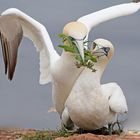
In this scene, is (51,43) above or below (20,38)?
below

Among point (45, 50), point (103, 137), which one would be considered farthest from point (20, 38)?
point (103, 137)

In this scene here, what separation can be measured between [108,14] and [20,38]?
2011 millimetres

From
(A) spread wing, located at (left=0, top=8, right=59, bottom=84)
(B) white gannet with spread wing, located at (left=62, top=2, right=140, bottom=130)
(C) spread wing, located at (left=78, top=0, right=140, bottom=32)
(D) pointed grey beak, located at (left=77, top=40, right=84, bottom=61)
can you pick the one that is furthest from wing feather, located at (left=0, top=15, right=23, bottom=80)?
(C) spread wing, located at (left=78, top=0, right=140, bottom=32)

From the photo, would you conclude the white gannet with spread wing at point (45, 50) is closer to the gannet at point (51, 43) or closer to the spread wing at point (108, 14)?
the gannet at point (51, 43)

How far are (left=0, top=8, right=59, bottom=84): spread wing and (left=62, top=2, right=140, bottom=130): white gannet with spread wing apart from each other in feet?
1.98

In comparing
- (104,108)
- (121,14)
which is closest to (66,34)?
(104,108)

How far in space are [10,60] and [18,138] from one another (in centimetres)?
119

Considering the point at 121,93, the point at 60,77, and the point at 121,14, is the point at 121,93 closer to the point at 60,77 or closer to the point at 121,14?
the point at 60,77

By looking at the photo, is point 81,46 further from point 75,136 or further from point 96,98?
point 75,136

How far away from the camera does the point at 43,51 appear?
9.09 metres

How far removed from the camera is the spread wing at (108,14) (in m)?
9.18

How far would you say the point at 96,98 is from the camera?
26.2ft

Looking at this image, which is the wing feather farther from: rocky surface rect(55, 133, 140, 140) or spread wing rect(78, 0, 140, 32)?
spread wing rect(78, 0, 140, 32)

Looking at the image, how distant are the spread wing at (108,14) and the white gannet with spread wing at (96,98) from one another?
948 millimetres
